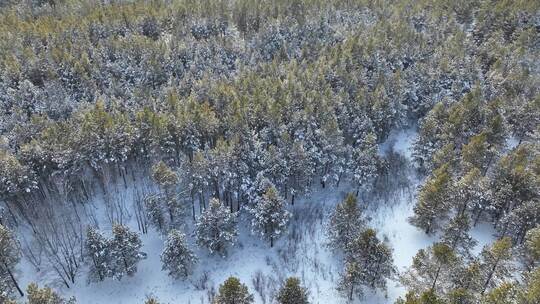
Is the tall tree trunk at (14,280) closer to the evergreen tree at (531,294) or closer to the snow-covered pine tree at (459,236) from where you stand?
the snow-covered pine tree at (459,236)

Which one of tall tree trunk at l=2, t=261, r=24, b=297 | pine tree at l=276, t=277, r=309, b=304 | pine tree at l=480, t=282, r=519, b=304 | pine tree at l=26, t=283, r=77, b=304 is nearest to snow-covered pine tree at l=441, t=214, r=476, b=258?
pine tree at l=480, t=282, r=519, b=304

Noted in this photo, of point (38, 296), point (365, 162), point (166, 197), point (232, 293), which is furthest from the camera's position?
point (365, 162)

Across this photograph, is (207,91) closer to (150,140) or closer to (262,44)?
→ (150,140)

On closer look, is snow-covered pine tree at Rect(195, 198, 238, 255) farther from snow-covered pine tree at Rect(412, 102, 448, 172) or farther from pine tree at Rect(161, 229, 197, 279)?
snow-covered pine tree at Rect(412, 102, 448, 172)

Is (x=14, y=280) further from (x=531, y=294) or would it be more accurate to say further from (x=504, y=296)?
(x=531, y=294)

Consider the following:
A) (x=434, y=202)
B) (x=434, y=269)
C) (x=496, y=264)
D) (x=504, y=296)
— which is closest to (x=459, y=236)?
(x=434, y=202)

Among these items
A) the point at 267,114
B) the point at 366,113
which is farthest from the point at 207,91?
the point at 366,113

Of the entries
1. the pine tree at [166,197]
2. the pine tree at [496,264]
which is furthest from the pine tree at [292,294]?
the pine tree at [166,197]
